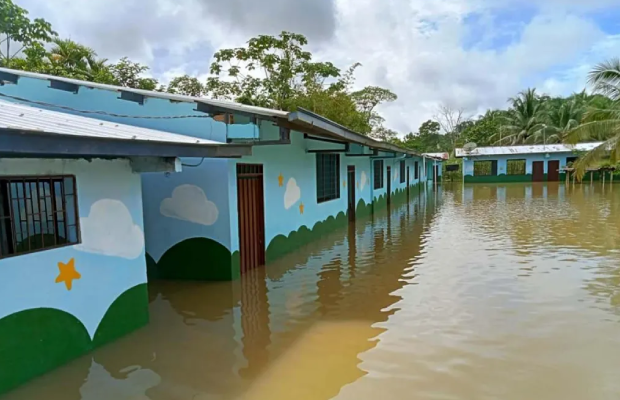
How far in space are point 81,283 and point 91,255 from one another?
1.10 ft

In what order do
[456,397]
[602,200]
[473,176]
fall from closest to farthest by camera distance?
[456,397] < [602,200] < [473,176]

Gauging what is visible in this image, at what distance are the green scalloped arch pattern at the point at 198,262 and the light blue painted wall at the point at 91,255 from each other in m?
2.14

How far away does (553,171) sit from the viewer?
125 ft

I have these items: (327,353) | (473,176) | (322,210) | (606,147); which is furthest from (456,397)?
(473,176)

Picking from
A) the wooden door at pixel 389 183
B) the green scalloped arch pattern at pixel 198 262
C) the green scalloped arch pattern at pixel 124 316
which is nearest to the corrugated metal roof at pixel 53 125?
the green scalloped arch pattern at pixel 124 316

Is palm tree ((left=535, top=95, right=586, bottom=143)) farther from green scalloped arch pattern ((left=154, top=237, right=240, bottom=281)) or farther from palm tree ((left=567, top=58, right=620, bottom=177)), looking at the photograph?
green scalloped arch pattern ((left=154, top=237, right=240, bottom=281))

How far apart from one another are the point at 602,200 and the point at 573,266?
16386mm

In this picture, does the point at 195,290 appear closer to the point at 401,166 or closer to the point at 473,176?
the point at 401,166

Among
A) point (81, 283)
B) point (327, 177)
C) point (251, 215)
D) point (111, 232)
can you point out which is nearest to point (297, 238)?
point (251, 215)

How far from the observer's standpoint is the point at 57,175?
15.5ft

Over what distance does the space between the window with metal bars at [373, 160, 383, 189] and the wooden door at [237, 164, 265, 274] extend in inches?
468

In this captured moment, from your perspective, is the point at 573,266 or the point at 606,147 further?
the point at 606,147

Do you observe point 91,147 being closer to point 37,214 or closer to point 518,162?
point 37,214

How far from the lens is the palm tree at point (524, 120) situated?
1668 inches
